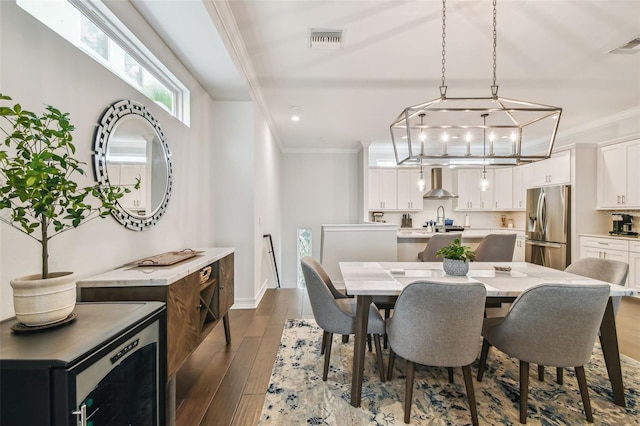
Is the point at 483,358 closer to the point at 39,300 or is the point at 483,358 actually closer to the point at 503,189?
the point at 39,300

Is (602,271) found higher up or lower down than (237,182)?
lower down

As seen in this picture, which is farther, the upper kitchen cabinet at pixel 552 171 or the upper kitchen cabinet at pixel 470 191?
the upper kitchen cabinet at pixel 470 191

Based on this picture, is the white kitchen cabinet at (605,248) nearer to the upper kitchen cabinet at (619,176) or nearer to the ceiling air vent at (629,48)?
the upper kitchen cabinet at (619,176)

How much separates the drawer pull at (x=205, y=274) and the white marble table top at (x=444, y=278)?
3.39 feet

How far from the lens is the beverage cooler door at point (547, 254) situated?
15.8ft

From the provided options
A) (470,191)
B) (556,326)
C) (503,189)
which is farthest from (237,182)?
(503,189)

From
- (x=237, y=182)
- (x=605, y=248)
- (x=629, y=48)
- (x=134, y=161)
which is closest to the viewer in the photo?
(x=134, y=161)

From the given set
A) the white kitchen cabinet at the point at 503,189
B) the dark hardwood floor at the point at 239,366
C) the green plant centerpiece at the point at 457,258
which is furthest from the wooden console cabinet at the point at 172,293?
the white kitchen cabinet at the point at 503,189

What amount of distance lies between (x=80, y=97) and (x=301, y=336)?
2552 mm

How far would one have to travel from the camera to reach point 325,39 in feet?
8.25

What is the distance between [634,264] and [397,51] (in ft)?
14.7

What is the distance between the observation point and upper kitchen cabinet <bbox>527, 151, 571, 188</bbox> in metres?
4.89

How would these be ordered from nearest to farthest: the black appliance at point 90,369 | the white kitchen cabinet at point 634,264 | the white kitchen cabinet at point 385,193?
the black appliance at point 90,369
the white kitchen cabinet at point 634,264
the white kitchen cabinet at point 385,193

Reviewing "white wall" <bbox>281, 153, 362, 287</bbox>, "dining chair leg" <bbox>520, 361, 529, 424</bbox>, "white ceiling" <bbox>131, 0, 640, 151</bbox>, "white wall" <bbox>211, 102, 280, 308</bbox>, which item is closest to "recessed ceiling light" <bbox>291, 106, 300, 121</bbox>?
"white ceiling" <bbox>131, 0, 640, 151</bbox>
